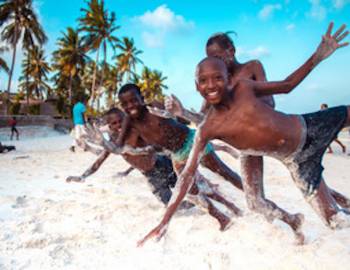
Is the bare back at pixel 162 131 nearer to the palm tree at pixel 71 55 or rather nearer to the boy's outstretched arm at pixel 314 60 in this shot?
the boy's outstretched arm at pixel 314 60

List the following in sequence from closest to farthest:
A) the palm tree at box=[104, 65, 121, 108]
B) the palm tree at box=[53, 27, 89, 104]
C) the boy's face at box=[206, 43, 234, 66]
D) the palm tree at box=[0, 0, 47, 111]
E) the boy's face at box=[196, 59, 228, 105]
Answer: the boy's face at box=[196, 59, 228, 105] < the boy's face at box=[206, 43, 234, 66] < the palm tree at box=[0, 0, 47, 111] < the palm tree at box=[53, 27, 89, 104] < the palm tree at box=[104, 65, 121, 108]

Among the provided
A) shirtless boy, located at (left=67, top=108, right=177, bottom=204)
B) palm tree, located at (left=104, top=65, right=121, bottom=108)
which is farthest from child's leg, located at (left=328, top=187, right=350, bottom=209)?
palm tree, located at (left=104, top=65, right=121, bottom=108)

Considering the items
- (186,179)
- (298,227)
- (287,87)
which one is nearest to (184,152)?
(186,179)

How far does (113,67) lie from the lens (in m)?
38.5

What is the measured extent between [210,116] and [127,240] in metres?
1.36

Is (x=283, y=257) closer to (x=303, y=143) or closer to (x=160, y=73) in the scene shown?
(x=303, y=143)

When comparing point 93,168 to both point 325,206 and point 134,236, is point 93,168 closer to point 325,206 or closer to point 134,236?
point 134,236

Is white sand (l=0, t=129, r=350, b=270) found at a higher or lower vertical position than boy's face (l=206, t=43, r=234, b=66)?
lower

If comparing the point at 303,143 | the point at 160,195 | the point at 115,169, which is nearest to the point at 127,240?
the point at 160,195

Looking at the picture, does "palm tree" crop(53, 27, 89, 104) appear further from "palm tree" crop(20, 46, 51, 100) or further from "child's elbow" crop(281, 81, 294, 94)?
"child's elbow" crop(281, 81, 294, 94)

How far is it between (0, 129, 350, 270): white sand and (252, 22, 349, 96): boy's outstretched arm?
1.25 meters

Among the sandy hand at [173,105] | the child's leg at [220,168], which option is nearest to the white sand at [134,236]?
the child's leg at [220,168]

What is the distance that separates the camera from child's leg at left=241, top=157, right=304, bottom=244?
2576 millimetres

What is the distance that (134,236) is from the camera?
287cm
